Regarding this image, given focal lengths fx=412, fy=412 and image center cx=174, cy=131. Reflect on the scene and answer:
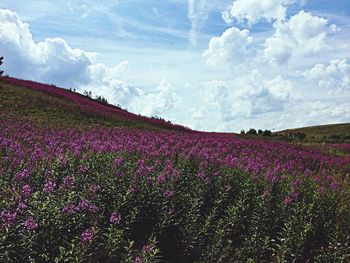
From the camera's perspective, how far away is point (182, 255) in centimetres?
617

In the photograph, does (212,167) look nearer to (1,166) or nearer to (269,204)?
(269,204)

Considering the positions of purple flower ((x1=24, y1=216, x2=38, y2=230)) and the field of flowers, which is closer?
purple flower ((x1=24, y1=216, x2=38, y2=230))

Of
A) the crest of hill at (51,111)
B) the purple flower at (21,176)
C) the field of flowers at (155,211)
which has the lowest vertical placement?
the field of flowers at (155,211)

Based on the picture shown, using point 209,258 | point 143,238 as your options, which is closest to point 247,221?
point 209,258

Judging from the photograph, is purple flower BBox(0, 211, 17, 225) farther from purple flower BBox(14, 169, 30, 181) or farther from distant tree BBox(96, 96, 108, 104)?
distant tree BBox(96, 96, 108, 104)

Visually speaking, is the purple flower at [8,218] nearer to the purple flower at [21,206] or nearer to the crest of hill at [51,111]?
the purple flower at [21,206]

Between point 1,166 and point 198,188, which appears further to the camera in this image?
point 198,188

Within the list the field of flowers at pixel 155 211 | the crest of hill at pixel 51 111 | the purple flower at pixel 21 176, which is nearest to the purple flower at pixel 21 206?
the field of flowers at pixel 155 211

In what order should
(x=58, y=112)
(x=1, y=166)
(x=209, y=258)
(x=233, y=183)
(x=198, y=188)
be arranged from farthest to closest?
(x=58, y=112), (x=233, y=183), (x=198, y=188), (x=1, y=166), (x=209, y=258)

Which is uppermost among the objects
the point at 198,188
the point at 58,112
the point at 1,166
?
the point at 58,112

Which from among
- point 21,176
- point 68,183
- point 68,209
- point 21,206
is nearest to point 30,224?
point 21,206

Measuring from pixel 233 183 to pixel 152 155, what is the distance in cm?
198

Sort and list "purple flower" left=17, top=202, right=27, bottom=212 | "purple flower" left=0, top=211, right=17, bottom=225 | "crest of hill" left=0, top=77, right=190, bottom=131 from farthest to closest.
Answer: "crest of hill" left=0, top=77, right=190, bottom=131 → "purple flower" left=17, top=202, right=27, bottom=212 → "purple flower" left=0, top=211, right=17, bottom=225

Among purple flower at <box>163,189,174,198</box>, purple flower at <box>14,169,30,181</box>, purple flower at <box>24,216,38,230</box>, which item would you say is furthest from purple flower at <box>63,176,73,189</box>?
purple flower at <box>163,189,174,198</box>
